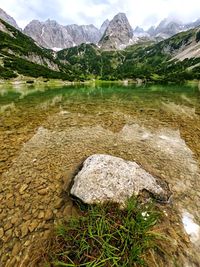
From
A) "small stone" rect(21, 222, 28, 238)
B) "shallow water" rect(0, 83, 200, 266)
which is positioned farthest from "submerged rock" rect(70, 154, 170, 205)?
"small stone" rect(21, 222, 28, 238)

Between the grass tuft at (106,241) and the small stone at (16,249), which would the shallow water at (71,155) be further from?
the grass tuft at (106,241)

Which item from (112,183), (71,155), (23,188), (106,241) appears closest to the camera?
(106,241)

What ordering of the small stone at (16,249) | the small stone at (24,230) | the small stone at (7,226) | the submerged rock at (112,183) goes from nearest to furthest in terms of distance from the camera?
the small stone at (16,249) → the small stone at (24,230) → the small stone at (7,226) → the submerged rock at (112,183)

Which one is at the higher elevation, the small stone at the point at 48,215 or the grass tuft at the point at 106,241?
the grass tuft at the point at 106,241

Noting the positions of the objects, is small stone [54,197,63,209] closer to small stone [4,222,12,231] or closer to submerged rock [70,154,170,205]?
submerged rock [70,154,170,205]

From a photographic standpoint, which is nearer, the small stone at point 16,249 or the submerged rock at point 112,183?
the small stone at point 16,249

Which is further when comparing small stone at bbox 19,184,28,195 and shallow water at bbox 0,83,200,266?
small stone at bbox 19,184,28,195

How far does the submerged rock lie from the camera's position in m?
6.00

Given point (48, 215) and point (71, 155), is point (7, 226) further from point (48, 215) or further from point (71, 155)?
point (71, 155)

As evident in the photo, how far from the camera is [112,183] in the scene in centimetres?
646

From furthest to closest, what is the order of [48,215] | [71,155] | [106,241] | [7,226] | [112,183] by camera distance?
[71,155] < [112,183] < [48,215] < [7,226] < [106,241]

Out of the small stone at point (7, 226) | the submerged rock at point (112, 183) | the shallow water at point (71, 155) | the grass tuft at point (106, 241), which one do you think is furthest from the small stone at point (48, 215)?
the grass tuft at point (106, 241)

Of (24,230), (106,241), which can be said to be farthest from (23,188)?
(106,241)

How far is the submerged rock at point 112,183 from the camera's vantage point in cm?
600
